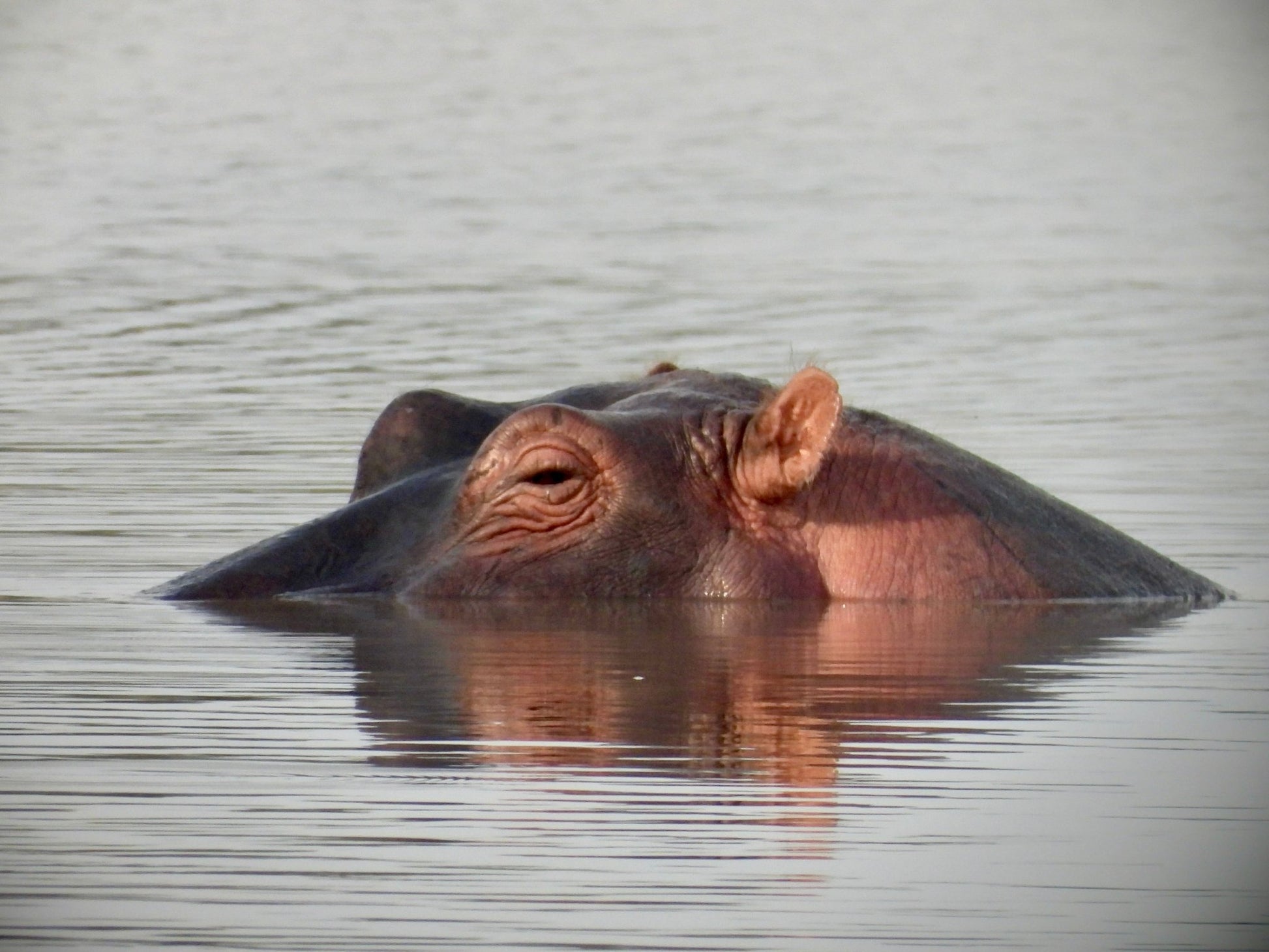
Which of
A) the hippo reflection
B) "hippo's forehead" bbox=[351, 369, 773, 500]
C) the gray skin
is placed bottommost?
the hippo reflection

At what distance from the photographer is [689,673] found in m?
7.02

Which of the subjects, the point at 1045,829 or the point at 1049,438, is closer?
the point at 1045,829

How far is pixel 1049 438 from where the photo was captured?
519 inches

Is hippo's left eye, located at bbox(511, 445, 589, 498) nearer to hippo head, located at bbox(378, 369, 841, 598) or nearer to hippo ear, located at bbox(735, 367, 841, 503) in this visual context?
hippo head, located at bbox(378, 369, 841, 598)

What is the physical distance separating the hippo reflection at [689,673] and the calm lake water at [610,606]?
0.02 meters

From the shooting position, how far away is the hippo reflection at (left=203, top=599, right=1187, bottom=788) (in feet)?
19.4

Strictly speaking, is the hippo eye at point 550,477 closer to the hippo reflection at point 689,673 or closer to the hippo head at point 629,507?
the hippo head at point 629,507

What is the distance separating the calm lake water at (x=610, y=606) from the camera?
487cm

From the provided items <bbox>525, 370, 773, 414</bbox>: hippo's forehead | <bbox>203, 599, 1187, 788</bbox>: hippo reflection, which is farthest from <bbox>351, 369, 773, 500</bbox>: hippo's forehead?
<bbox>203, 599, 1187, 788</bbox>: hippo reflection

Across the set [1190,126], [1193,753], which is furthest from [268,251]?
Answer: [1190,126]

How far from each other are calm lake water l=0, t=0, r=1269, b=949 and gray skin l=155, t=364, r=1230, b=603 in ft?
0.47

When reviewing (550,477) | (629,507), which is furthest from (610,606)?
(550,477)

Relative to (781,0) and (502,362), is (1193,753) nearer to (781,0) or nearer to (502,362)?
(502,362)

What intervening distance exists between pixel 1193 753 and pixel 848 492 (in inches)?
85.6
